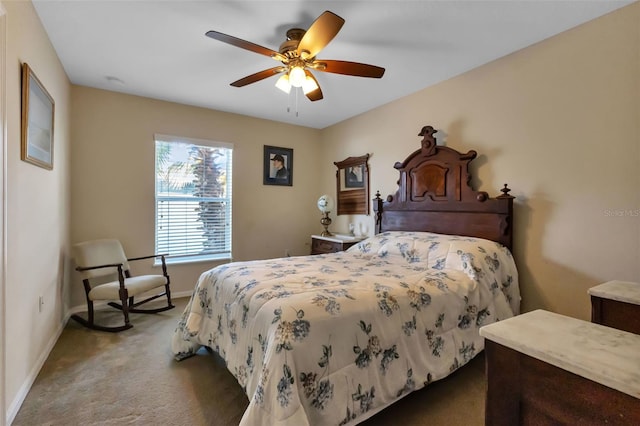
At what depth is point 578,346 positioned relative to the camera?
2.45 ft

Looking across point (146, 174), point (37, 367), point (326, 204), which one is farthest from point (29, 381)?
point (326, 204)

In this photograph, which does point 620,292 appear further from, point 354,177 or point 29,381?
point 29,381

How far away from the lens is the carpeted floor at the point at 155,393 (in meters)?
1.67

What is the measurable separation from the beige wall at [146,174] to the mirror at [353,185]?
0.73 meters

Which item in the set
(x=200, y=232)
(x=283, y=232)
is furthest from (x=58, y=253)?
(x=283, y=232)

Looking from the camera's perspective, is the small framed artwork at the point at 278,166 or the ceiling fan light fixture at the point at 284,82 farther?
the small framed artwork at the point at 278,166

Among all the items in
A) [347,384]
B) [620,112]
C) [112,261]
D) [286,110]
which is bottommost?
[347,384]

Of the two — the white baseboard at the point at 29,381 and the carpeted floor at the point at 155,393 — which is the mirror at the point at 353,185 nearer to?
the carpeted floor at the point at 155,393

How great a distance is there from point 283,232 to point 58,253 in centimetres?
264

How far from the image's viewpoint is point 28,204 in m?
1.94

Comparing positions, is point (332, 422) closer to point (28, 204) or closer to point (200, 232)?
point (28, 204)

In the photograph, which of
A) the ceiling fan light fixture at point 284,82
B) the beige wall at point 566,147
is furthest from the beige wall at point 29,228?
the beige wall at point 566,147

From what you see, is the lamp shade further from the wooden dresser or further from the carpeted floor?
the wooden dresser

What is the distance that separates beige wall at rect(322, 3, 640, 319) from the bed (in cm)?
19
